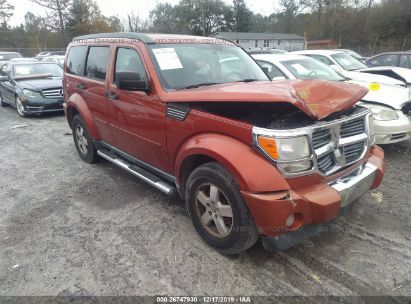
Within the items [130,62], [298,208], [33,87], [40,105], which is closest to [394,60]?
[130,62]

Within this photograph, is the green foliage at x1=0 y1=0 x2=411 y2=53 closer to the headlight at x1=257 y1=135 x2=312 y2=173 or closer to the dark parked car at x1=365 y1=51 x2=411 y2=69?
the dark parked car at x1=365 y1=51 x2=411 y2=69

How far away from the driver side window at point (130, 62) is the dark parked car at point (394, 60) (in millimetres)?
10498

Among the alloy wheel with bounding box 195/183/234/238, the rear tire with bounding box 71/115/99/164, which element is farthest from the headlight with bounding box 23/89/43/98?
the alloy wheel with bounding box 195/183/234/238

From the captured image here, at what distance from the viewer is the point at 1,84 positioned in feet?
37.5

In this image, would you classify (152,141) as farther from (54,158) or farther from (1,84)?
(1,84)

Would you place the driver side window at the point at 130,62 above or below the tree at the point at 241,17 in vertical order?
below

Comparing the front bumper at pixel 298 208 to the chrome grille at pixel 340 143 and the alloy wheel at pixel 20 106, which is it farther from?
the alloy wheel at pixel 20 106

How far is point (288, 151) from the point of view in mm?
2566

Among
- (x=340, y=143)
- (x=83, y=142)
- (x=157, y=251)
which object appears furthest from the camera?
(x=83, y=142)

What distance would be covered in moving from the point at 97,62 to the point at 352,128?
3514 mm

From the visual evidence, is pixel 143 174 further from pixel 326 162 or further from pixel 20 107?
pixel 20 107

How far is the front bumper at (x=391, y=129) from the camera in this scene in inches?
213

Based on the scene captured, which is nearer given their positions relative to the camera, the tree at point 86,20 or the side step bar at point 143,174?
the side step bar at point 143,174

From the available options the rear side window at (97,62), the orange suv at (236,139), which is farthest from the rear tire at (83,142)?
the orange suv at (236,139)
